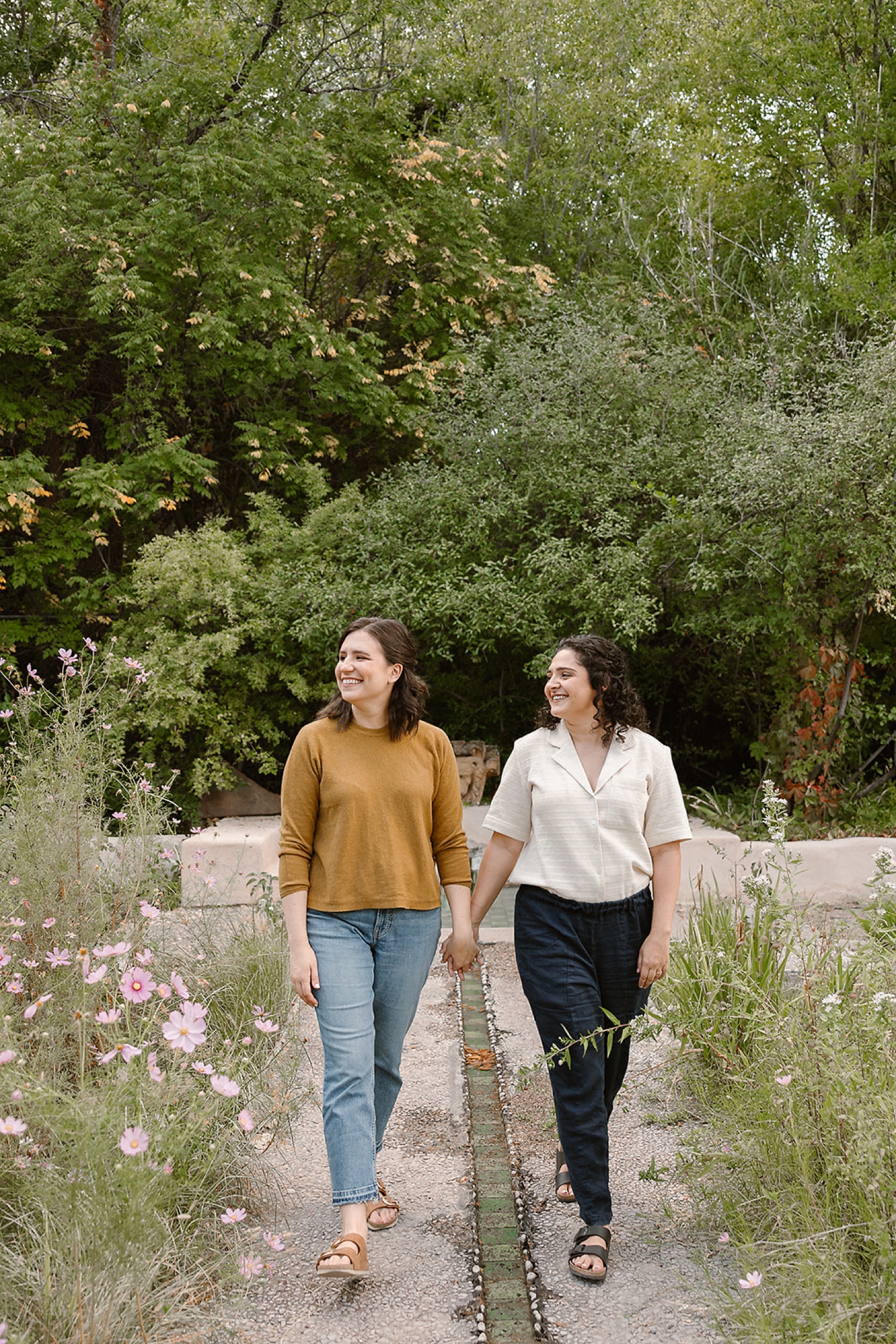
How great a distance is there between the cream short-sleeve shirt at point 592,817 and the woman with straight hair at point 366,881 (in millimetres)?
186

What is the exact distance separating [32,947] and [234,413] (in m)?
8.71

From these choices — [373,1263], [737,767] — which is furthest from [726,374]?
[373,1263]

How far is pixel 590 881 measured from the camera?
271cm

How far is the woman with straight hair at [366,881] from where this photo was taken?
2.62m

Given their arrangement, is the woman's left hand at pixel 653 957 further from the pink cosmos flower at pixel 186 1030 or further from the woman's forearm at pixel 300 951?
the pink cosmos flower at pixel 186 1030

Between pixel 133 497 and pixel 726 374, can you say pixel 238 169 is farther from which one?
pixel 726 374

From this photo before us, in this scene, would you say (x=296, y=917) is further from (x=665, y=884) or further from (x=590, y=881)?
(x=665, y=884)

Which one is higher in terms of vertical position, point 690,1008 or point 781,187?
point 781,187

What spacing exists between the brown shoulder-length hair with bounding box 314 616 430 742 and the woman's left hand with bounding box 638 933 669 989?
0.81 m

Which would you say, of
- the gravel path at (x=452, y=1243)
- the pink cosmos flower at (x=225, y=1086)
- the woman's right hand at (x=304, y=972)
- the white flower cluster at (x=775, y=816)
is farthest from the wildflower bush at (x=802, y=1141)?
the pink cosmos flower at (x=225, y=1086)

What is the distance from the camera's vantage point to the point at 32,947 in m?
3.65

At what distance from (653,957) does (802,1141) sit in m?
0.53

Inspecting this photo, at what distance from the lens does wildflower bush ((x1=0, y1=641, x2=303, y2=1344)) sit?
6.98ft

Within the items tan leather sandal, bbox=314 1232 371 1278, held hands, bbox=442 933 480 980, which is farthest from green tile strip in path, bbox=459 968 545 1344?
held hands, bbox=442 933 480 980
